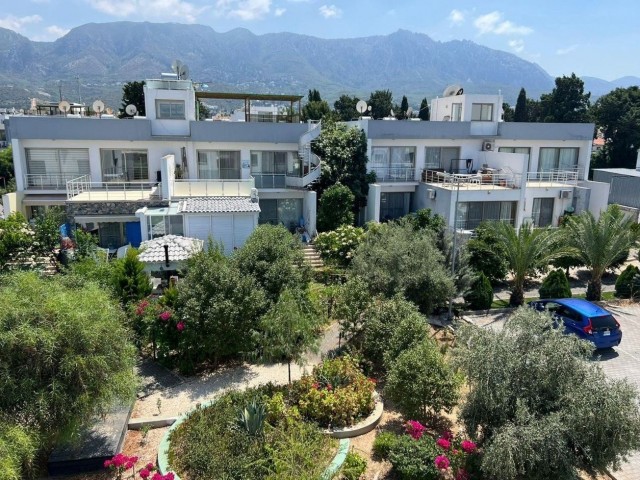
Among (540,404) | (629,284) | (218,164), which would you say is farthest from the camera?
(218,164)

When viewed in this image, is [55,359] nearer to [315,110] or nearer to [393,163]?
[393,163]

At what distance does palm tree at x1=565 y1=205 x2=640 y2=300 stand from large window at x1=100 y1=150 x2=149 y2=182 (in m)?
→ 23.0

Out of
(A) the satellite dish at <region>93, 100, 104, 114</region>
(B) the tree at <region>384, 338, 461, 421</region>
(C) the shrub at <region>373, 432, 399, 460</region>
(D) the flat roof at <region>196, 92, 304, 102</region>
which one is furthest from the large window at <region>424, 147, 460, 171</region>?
(C) the shrub at <region>373, 432, 399, 460</region>

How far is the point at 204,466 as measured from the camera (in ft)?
32.2

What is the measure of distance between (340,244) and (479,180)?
435 inches

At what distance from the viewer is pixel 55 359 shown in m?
8.96

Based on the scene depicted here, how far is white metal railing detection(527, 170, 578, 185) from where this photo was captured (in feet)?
107

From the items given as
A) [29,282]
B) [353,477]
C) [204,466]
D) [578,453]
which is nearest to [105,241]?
[29,282]

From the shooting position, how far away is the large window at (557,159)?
33.6m

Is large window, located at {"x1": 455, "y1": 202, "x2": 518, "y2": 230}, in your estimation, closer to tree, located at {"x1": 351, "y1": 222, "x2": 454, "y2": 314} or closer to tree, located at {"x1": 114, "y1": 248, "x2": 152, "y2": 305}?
tree, located at {"x1": 351, "y1": 222, "x2": 454, "y2": 314}

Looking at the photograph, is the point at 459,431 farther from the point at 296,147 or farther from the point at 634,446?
the point at 296,147

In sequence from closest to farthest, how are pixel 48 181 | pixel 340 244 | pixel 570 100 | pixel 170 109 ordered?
pixel 340 244 → pixel 48 181 → pixel 170 109 → pixel 570 100

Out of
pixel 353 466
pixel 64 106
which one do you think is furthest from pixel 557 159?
pixel 64 106

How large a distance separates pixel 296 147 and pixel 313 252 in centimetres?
719
